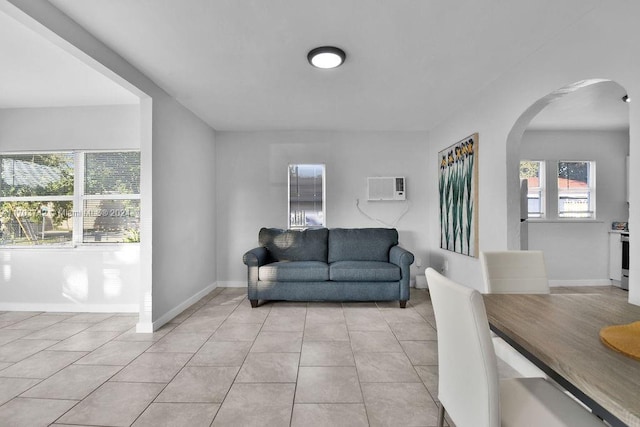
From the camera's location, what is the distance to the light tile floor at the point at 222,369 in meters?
1.84

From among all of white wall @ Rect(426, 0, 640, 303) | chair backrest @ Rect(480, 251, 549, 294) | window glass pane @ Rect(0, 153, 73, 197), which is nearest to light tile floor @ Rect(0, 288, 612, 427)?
chair backrest @ Rect(480, 251, 549, 294)

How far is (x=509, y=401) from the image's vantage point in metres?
1.18

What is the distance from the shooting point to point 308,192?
503 cm

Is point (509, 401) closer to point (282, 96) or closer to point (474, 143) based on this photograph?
point (474, 143)

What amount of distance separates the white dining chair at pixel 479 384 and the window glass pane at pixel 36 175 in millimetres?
4494

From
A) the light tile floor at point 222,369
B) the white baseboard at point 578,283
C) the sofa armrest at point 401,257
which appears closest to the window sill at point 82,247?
the light tile floor at point 222,369

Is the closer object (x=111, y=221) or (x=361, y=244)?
(x=111, y=221)

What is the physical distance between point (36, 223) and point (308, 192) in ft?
11.6

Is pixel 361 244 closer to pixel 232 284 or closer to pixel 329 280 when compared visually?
pixel 329 280

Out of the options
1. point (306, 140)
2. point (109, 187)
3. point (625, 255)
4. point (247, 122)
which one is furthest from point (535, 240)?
point (109, 187)

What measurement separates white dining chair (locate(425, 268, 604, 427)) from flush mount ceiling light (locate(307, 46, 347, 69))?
6.53 ft

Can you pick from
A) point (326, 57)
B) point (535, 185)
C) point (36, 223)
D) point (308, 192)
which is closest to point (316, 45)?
point (326, 57)

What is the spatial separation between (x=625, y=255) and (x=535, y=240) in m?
1.12

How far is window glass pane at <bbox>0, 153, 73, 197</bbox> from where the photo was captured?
12.8ft
